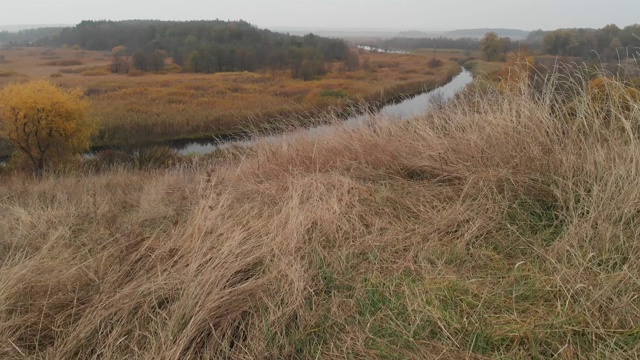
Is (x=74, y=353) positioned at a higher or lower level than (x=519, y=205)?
lower

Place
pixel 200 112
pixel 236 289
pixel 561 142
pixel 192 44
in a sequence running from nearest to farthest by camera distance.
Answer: pixel 236 289, pixel 561 142, pixel 200 112, pixel 192 44

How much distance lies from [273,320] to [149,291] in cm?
58

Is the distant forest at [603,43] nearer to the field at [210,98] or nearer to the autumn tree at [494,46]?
the field at [210,98]

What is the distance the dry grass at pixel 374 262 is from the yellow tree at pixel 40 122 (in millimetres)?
16581

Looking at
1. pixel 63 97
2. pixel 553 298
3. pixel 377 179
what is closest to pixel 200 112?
pixel 63 97

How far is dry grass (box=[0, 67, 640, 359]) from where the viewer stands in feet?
5.17

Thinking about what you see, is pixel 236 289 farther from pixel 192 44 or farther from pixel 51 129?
pixel 192 44

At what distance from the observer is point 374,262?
82.0 inches

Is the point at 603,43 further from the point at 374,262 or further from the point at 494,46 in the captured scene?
the point at 494,46

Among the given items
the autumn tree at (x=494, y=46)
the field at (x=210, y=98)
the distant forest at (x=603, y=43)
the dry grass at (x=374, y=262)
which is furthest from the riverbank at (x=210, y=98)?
the dry grass at (x=374, y=262)

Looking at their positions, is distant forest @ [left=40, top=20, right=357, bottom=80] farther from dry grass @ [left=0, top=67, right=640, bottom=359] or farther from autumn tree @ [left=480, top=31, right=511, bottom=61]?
dry grass @ [left=0, top=67, right=640, bottom=359]

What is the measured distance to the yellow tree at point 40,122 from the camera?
54.5 ft

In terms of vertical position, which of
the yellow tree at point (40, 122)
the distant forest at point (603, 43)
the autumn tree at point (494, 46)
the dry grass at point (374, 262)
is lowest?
the yellow tree at point (40, 122)

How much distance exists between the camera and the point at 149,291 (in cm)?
185
